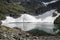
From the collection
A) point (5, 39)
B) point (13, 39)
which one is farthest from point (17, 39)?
point (5, 39)

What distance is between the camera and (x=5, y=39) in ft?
127

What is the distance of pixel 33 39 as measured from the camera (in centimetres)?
4856

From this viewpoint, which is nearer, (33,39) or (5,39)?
(5,39)

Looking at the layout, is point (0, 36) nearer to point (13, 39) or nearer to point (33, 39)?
point (13, 39)

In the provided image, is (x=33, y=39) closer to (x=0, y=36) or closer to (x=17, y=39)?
(x=17, y=39)

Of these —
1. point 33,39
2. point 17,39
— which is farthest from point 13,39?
point 33,39

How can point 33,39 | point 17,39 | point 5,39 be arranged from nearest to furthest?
point 5,39 < point 17,39 < point 33,39

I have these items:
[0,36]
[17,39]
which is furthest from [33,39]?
[0,36]

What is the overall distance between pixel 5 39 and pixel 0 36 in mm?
1892

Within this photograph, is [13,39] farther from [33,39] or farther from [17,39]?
[33,39]

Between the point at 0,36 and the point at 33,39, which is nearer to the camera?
the point at 0,36

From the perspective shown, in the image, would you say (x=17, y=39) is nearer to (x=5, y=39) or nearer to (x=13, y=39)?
(x=13, y=39)

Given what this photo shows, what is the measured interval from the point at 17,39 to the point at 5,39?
4.03 m

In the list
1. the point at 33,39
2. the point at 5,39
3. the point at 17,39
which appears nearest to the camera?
the point at 5,39
